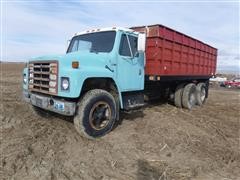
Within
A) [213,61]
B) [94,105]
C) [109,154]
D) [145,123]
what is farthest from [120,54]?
[213,61]

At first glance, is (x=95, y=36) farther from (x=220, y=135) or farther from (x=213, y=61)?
(x=213, y=61)

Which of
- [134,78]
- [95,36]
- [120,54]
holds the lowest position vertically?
[134,78]

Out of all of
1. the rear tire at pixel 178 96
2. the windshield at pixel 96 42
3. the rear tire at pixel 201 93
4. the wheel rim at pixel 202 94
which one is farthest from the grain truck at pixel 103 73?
the wheel rim at pixel 202 94

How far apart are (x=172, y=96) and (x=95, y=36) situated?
4912 mm

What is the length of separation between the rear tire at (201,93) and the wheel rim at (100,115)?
6594 mm

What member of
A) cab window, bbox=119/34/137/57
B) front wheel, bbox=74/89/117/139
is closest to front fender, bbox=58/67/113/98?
front wheel, bbox=74/89/117/139

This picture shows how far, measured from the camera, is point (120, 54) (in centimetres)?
643

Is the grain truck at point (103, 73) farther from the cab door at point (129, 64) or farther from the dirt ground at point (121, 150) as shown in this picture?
the dirt ground at point (121, 150)

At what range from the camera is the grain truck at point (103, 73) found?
5238 millimetres

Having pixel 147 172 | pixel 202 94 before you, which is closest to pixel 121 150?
pixel 147 172

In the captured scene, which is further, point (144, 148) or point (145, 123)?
point (145, 123)

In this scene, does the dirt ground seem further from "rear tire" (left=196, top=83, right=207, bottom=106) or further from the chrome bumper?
"rear tire" (left=196, top=83, right=207, bottom=106)

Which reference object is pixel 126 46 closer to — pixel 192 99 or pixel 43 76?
pixel 43 76

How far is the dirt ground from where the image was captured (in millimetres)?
4195
